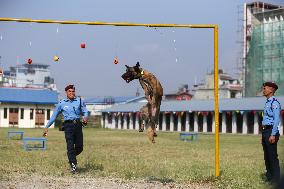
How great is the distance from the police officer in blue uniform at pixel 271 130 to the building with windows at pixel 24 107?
202 feet

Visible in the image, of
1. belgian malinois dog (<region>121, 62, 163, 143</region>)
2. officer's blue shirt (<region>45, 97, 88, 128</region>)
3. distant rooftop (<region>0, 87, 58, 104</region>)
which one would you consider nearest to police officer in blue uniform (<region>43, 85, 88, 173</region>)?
officer's blue shirt (<region>45, 97, 88, 128</region>)

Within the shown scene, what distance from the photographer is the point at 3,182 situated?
10602mm

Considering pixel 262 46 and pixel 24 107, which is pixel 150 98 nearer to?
pixel 24 107

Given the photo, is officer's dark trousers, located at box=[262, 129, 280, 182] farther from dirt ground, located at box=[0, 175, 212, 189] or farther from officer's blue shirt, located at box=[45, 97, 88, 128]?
officer's blue shirt, located at box=[45, 97, 88, 128]

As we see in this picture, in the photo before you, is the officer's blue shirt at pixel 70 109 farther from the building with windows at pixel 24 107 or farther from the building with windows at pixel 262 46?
the building with windows at pixel 262 46

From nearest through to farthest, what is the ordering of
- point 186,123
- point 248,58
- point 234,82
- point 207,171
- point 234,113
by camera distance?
point 207,171
point 234,113
point 186,123
point 248,58
point 234,82

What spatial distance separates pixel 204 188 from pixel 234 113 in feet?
156

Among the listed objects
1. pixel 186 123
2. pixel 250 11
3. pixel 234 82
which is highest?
pixel 250 11

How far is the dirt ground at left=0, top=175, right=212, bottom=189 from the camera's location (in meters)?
10.1

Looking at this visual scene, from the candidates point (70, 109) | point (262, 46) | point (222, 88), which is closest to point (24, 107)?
point (262, 46)

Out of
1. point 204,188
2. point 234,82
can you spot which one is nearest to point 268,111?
point 204,188

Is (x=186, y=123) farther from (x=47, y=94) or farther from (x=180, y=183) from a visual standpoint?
(x=180, y=183)

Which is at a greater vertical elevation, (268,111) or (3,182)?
(268,111)

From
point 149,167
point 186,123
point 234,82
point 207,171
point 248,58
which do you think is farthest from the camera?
point 234,82
